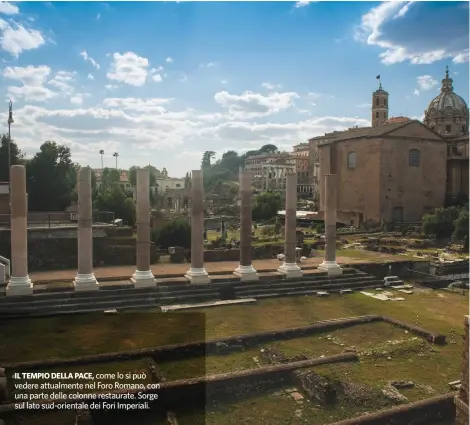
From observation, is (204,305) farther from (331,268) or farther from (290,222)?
(331,268)

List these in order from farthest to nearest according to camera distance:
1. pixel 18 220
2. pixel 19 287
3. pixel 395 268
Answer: pixel 395 268 < pixel 18 220 < pixel 19 287

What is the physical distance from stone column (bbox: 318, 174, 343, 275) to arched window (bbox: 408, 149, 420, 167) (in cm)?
2977

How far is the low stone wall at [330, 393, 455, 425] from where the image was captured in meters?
8.60

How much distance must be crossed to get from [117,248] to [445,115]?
57107 mm

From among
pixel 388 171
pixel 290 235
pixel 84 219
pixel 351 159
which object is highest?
pixel 351 159

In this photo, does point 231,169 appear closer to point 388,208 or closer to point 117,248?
point 388,208

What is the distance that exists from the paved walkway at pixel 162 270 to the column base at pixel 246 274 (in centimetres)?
105

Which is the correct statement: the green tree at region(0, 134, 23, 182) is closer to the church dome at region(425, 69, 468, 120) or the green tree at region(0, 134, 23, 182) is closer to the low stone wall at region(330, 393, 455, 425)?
the low stone wall at region(330, 393, 455, 425)

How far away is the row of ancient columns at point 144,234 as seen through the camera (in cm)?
1634

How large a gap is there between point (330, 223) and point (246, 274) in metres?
4.74

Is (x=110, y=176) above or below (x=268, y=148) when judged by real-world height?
Result: below

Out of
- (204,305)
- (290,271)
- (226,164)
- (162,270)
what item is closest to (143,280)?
(204,305)

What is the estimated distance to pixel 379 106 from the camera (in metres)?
83.6

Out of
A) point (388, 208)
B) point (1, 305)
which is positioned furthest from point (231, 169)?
point (1, 305)
